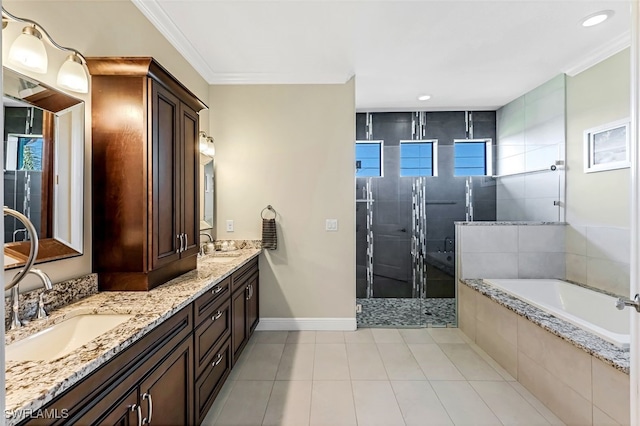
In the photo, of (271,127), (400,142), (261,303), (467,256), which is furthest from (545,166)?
(261,303)

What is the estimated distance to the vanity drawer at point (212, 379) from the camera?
1.76 meters

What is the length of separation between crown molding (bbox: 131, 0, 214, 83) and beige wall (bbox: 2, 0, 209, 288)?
0.05m

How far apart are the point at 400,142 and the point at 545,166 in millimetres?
1757

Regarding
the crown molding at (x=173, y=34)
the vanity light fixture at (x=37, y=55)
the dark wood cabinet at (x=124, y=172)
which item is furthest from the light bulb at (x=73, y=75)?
the crown molding at (x=173, y=34)

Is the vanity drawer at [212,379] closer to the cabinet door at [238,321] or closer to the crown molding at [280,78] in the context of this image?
the cabinet door at [238,321]

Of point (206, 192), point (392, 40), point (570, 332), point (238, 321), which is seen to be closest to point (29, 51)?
point (206, 192)

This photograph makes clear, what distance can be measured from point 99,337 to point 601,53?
4.26 m

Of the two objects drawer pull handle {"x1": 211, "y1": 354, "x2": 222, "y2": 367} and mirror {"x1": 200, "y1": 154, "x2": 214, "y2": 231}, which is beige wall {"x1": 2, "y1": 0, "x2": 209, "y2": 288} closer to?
drawer pull handle {"x1": 211, "y1": 354, "x2": 222, "y2": 367}

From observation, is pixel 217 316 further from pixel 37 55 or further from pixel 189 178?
pixel 37 55

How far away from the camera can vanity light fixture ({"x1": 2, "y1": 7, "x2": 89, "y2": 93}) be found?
51.9 inches

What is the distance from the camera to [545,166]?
355 cm

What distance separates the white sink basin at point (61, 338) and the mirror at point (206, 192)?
67.1 inches

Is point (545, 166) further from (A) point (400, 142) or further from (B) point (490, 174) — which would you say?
(A) point (400, 142)

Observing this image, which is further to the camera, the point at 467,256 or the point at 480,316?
the point at 467,256
